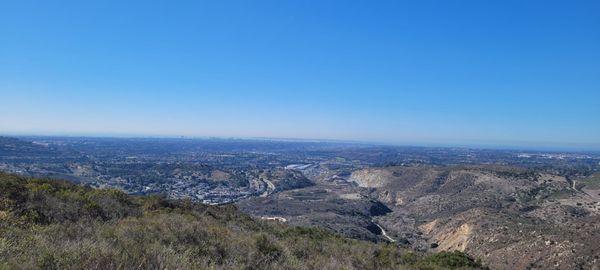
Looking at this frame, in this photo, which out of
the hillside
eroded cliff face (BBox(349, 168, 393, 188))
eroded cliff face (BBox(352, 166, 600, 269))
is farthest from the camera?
eroded cliff face (BBox(349, 168, 393, 188))

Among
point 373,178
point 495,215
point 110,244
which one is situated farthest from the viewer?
point 373,178

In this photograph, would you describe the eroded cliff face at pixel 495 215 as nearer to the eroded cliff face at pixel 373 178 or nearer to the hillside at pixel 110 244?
the eroded cliff face at pixel 373 178

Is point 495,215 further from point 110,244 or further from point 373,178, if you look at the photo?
point 373,178

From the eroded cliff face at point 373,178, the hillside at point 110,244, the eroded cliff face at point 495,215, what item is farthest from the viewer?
the eroded cliff face at point 373,178

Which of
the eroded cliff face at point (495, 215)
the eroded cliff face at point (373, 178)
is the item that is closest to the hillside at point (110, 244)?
the eroded cliff face at point (495, 215)

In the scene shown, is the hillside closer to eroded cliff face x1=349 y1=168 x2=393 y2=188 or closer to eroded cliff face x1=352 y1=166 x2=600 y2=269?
eroded cliff face x1=352 y1=166 x2=600 y2=269

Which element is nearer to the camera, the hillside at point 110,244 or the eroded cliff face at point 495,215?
the hillside at point 110,244

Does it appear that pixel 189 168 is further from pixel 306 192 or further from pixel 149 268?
pixel 149 268

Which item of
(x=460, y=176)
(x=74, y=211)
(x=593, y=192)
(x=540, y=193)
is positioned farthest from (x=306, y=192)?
(x=74, y=211)

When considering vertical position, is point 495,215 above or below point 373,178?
above

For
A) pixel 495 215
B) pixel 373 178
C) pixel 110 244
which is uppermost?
pixel 110 244

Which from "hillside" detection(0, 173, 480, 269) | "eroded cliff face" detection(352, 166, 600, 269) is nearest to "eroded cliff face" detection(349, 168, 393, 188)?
"eroded cliff face" detection(352, 166, 600, 269)

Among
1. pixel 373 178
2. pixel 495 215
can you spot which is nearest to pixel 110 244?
pixel 495 215
